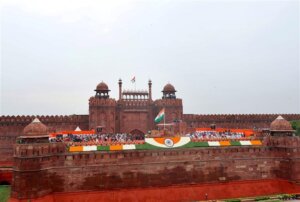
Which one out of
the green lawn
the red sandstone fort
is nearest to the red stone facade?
the red sandstone fort

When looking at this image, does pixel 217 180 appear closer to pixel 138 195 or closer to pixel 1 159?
pixel 138 195

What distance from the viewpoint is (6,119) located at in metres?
41.1

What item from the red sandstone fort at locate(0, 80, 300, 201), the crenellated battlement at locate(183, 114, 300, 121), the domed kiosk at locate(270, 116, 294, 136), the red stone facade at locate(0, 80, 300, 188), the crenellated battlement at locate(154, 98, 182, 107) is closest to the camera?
the red sandstone fort at locate(0, 80, 300, 201)

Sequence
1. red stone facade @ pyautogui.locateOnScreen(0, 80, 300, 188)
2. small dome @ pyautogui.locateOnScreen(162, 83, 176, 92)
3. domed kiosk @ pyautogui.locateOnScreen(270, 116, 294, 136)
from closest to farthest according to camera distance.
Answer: domed kiosk @ pyautogui.locateOnScreen(270, 116, 294, 136) < red stone facade @ pyautogui.locateOnScreen(0, 80, 300, 188) < small dome @ pyautogui.locateOnScreen(162, 83, 176, 92)

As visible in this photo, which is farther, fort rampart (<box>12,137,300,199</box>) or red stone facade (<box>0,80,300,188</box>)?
red stone facade (<box>0,80,300,188</box>)

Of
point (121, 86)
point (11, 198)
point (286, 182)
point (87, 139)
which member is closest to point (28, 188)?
point (11, 198)

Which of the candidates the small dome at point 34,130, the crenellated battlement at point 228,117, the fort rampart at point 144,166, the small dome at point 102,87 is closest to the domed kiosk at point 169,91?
the crenellated battlement at point 228,117

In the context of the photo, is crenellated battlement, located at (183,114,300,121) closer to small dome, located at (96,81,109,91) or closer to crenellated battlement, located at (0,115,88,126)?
small dome, located at (96,81,109,91)

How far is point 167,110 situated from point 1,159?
22.5 metres

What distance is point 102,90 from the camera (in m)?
42.8

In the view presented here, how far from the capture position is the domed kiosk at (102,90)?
42750 millimetres

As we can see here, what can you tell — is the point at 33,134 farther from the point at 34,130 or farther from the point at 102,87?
the point at 102,87

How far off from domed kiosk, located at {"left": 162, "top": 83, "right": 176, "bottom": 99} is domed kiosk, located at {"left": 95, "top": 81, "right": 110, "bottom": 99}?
836cm

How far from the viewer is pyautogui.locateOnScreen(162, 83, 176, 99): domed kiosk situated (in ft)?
149
